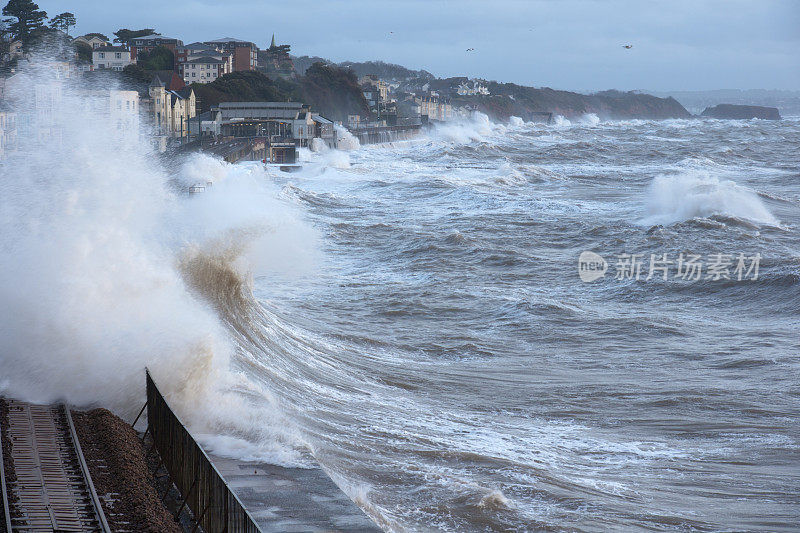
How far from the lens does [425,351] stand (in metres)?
14.1

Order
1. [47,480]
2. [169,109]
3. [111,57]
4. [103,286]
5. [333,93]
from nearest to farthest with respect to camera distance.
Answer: [47,480], [103,286], [169,109], [111,57], [333,93]

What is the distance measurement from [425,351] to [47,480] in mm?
7896

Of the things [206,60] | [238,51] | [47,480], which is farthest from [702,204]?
[238,51]

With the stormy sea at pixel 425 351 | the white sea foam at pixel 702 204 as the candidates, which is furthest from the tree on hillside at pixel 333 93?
the stormy sea at pixel 425 351

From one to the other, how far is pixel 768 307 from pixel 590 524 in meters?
12.1

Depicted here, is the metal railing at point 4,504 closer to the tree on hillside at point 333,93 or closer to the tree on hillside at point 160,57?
the tree on hillside at point 160,57

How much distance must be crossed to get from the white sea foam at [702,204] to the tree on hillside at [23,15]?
52.5 metres

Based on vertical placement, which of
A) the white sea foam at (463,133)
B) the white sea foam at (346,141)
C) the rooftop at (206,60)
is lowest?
the white sea foam at (346,141)

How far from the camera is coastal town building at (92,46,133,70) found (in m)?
81.1

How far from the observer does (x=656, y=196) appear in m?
35.8

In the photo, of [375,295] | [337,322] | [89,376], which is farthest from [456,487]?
[375,295]

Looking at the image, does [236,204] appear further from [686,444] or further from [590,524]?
[590,524]

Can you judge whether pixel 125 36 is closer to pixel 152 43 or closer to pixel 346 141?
pixel 152 43

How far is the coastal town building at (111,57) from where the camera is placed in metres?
81.1
